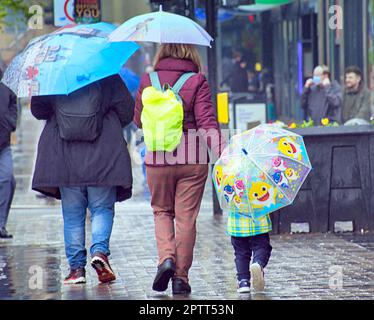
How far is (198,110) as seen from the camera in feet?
27.1

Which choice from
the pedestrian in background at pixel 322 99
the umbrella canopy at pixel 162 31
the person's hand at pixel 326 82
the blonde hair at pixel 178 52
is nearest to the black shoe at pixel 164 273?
the blonde hair at pixel 178 52

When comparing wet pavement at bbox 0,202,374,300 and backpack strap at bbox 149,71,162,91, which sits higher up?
backpack strap at bbox 149,71,162,91

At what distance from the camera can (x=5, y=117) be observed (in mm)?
12266

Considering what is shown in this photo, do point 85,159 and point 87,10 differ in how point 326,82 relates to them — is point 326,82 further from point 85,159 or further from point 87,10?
point 85,159

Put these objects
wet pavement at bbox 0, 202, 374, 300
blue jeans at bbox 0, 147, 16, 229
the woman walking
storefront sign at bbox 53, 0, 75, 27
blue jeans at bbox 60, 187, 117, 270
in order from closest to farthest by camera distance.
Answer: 1. the woman walking
2. wet pavement at bbox 0, 202, 374, 300
3. blue jeans at bbox 60, 187, 117, 270
4. blue jeans at bbox 0, 147, 16, 229
5. storefront sign at bbox 53, 0, 75, 27

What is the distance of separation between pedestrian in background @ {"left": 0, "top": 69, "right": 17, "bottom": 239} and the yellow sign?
2.44m

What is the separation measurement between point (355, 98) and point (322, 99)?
163 cm

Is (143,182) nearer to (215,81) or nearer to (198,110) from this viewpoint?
(215,81)

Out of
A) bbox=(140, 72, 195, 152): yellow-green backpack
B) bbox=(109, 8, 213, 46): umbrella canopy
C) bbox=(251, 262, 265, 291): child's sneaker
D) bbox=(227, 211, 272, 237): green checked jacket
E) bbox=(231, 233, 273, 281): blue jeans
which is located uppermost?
bbox=(109, 8, 213, 46): umbrella canopy

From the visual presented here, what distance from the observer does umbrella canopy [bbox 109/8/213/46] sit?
835 cm

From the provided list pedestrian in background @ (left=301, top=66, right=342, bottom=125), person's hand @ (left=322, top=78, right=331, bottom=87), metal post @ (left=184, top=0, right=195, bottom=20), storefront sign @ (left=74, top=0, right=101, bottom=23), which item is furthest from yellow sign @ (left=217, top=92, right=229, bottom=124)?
person's hand @ (left=322, top=78, right=331, bottom=87)

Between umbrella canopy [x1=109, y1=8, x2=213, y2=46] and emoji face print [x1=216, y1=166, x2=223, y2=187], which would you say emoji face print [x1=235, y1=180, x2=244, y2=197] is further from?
umbrella canopy [x1=109, y1=8, x2=213, y2=46]

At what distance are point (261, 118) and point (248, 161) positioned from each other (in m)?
13.7
